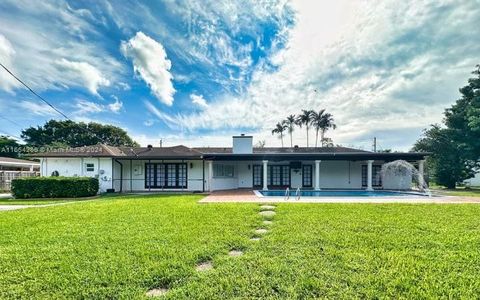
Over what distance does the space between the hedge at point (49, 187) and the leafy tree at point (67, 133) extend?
34.4m

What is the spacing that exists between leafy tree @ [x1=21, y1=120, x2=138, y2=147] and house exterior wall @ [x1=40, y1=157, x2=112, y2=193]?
31.2m

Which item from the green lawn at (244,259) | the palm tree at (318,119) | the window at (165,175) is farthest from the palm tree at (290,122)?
the green lawn at (244,259)

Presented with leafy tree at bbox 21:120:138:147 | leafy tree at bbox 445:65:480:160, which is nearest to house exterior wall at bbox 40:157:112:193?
leafy tree at bbox 445:65:480:160

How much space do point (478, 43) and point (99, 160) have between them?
24995 millimetres

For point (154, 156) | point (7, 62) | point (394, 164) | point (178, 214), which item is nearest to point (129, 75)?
point (154, 156)

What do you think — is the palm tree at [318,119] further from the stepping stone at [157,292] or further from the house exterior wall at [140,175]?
the stepping stone at [157,292]

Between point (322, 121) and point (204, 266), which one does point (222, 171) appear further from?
point (322, 121)

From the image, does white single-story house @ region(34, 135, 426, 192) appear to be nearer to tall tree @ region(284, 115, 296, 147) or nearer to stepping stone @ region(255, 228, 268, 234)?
stepping stone @ region(255, 228, 268, 234)

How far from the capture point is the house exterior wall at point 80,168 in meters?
18.9

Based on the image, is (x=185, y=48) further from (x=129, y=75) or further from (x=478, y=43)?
(x=478, y=43)

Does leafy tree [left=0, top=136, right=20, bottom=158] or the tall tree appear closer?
the tall tree

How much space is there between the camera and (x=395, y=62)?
15.5 m

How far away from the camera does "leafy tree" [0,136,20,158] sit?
134 ft

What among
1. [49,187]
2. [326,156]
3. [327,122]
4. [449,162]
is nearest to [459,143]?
[449,162]
